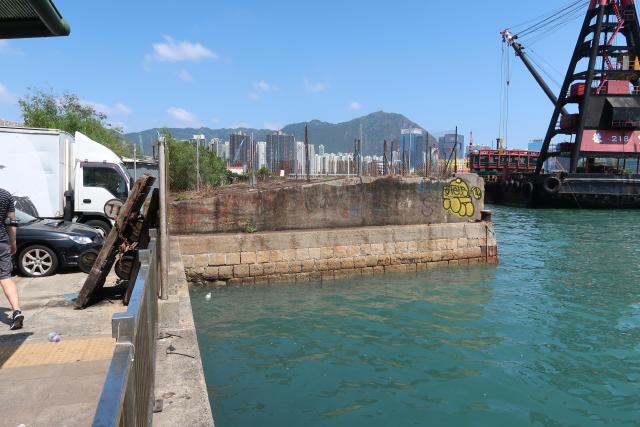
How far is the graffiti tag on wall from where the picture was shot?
15062 mm

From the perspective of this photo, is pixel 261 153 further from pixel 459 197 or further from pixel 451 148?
pixel 459 197

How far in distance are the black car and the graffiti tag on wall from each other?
10.0 m

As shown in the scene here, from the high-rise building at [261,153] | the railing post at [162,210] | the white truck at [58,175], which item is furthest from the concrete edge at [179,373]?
the high-rise building at [261,153]

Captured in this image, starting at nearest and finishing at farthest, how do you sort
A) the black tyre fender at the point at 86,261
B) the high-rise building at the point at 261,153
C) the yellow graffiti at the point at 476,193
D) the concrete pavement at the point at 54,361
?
the concrete pavement at the point at 54,361
the black tyre fender at the point at 86,261
the yellow graffiti at the point at 476,193
the high-rise building at the point at 261,153

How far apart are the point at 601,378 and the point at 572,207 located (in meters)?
37.7

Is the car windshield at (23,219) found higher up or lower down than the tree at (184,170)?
lower down

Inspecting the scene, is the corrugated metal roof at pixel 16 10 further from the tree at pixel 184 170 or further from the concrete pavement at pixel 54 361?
the tree at pixel 184 170

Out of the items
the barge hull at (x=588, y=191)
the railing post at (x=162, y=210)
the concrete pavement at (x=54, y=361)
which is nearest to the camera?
the concrete pavement at (x=54, y=361)

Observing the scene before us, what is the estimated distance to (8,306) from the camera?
23.5 ft

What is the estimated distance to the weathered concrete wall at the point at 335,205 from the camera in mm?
12570

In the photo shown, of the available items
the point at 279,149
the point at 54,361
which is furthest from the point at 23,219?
the point at 279,149

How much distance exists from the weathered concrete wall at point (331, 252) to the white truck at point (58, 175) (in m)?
3.19

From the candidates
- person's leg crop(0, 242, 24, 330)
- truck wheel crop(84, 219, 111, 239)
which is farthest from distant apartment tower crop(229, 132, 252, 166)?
person's leg crop(0, 242, 24, 330)

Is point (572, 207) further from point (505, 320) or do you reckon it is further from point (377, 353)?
point (377, 353)
